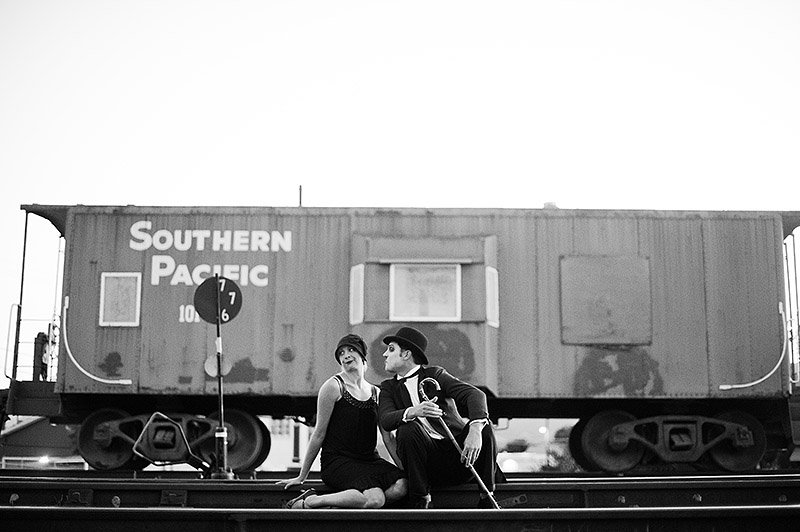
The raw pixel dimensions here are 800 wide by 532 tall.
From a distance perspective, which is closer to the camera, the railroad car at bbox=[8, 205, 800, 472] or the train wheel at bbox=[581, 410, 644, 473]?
the railroad car at bbox=[8, 205, 800, 472]

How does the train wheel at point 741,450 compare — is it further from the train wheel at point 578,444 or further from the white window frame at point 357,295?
the white window frame at point 357,295

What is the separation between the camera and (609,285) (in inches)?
476

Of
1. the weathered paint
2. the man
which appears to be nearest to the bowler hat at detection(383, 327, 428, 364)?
the man

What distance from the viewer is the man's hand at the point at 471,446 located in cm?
564

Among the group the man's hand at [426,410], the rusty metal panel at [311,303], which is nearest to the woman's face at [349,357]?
the man's hand at [426,410]

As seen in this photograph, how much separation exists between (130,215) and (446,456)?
25.4ft

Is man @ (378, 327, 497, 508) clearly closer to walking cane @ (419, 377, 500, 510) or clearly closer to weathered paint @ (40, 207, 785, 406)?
walking cane @ (419, 377, 500, 510)

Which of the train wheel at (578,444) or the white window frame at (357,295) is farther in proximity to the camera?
the train wheel at (578,444)

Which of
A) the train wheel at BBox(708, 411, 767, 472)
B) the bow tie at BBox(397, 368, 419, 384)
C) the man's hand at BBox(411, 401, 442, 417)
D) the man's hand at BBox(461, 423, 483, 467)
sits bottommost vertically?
the train wheel at BBox(708, 411, 767, 472)

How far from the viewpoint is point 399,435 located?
5.78m

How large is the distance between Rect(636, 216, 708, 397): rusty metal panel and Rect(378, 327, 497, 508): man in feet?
21.2

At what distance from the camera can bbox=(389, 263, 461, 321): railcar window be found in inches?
463

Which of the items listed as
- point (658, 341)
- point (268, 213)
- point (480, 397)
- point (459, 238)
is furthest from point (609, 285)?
point (480, 397)

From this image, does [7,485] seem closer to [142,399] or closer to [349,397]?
[349,397]
